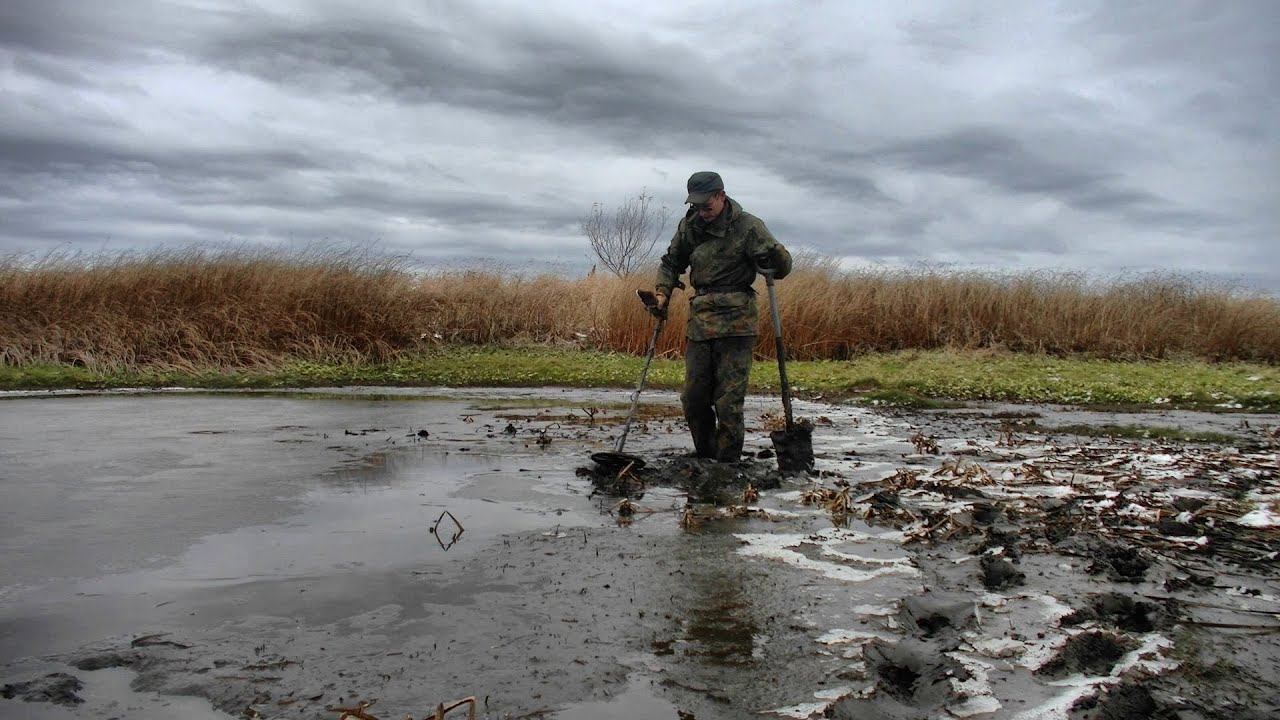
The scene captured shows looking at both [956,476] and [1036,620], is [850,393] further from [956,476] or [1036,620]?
[1036,620]

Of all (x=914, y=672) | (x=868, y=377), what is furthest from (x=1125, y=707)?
(x=868, y=377)

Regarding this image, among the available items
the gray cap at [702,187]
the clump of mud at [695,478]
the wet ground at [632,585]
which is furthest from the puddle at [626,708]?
the gray cap at [702,187]

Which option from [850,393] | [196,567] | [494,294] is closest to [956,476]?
[196,567]

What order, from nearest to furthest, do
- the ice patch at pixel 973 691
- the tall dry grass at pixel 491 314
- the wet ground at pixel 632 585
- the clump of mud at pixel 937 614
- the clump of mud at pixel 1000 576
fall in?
1. the ice patch at pixel 973 691
2. the wet ground at pixel 632 585
3. the clump of mud at pixel 937 614
4. the clump of mud at pixel 1000 576
5. the tall dry grass at pixel 491 314

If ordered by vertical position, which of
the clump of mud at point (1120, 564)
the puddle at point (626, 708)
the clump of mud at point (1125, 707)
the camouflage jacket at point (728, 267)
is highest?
the camouflage jacket at point (728, 267)

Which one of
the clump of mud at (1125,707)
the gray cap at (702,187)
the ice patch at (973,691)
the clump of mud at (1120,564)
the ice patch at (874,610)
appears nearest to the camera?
the clump of mud at (1125,707)

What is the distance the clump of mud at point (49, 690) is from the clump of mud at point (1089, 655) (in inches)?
133

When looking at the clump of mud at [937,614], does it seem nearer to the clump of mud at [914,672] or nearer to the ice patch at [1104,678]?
the clump of mud at [914,672]

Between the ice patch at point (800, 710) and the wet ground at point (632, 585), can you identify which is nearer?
the ice patch at point (800, 710)

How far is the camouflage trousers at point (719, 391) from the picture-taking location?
801cm

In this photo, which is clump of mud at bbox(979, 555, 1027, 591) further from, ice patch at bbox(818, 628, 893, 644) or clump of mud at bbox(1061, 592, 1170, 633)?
ice patch at bbox(818, 628, 893, 644)

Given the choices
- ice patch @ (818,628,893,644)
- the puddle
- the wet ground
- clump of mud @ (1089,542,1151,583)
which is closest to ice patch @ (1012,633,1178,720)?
the wet ground

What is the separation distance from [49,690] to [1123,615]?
4173 millimetres

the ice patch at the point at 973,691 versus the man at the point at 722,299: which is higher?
the man at the point at 722,299
